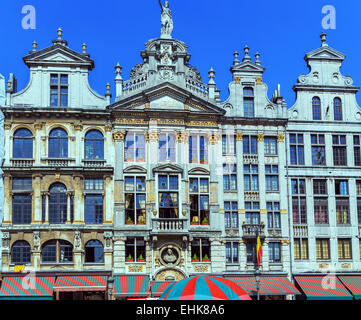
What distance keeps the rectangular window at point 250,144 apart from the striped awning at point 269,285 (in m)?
7.92

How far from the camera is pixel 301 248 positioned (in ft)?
111

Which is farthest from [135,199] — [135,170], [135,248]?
[135,248]

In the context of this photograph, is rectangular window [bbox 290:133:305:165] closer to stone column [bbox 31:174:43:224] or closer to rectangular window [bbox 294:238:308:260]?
rectangular window [bbox 294:238:308:260]

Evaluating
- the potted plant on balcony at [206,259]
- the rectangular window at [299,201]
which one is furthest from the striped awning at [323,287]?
the potted plant on balcony at [206,259]

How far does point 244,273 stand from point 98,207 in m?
9.74

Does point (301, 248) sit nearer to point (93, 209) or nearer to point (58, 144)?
point (93, 209)

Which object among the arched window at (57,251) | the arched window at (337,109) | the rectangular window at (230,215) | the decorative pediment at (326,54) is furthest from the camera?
the decorative pediment at (326,54)

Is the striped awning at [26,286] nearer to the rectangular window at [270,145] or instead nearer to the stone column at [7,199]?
the stone column at [7,199]

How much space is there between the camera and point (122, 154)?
109ft

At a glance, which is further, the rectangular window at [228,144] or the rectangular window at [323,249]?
the rectangular window at [228,144]

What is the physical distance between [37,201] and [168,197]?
307 inches

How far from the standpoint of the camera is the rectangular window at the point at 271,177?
34.4m

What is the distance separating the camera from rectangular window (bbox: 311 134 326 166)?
1383 inches
